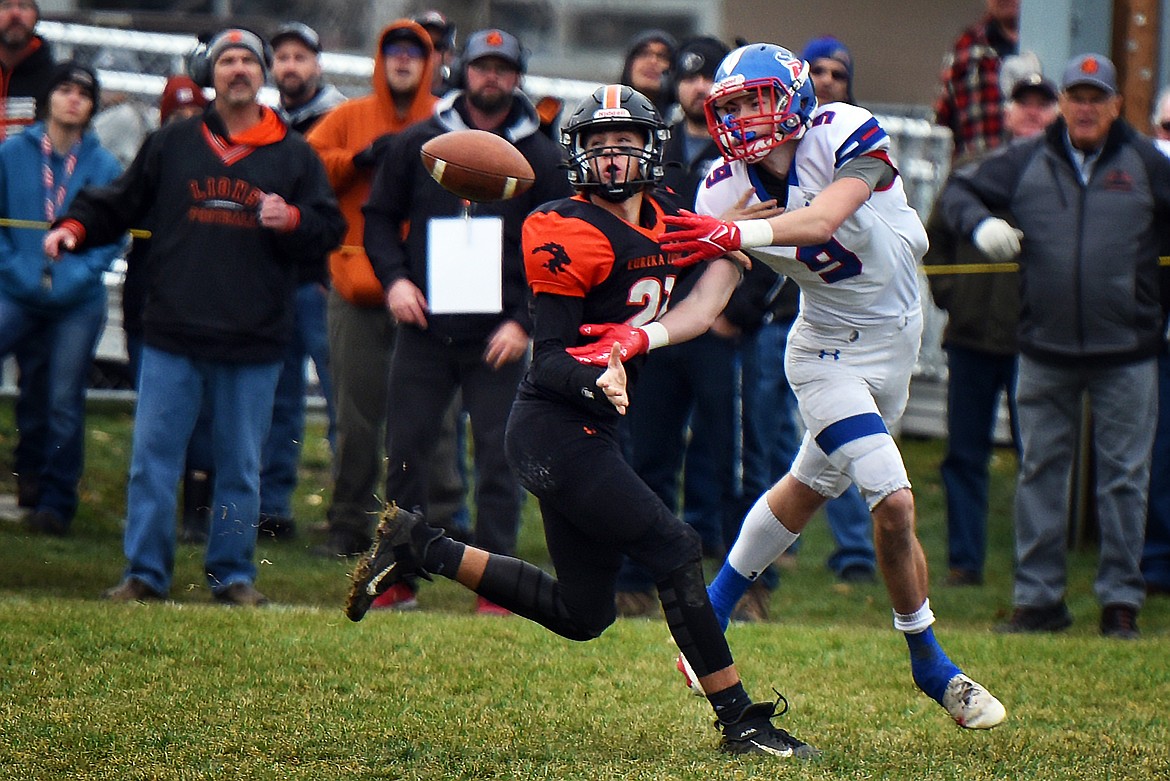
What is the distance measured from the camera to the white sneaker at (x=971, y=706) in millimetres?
5457

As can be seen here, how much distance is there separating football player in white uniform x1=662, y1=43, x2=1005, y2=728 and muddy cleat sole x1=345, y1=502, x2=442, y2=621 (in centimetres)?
117

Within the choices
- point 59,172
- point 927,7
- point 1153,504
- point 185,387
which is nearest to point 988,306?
point 1153,504

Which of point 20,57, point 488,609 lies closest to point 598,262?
point 488,609

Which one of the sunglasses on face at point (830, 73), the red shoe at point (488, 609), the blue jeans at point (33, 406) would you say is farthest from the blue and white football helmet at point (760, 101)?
the blue jeans at point (33, 406)

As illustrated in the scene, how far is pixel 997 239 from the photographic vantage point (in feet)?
24.8

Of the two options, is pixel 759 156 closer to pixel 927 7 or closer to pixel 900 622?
pixel 900 622

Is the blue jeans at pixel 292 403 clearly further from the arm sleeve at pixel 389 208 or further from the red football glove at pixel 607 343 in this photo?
the red football glove at pixel 607 343

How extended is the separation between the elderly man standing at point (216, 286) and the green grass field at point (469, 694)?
0.36m

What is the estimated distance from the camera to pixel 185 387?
290 inches

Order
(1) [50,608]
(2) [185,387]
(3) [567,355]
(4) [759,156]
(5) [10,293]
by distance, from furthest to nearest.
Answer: (5) [10,293]
(2) [185,387]
(1) [50,608]
(4) [759,156]
(3) [567,355]

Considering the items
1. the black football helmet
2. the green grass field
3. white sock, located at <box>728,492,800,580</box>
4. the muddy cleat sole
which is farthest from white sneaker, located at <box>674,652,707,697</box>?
the black football helmet

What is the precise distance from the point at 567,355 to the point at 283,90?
5.01 m

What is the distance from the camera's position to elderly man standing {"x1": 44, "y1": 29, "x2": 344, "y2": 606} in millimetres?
7332

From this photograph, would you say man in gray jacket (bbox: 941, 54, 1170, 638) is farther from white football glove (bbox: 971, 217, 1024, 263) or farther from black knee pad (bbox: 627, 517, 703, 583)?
black knee pad (bbox: 627, 517, 703, 583)
